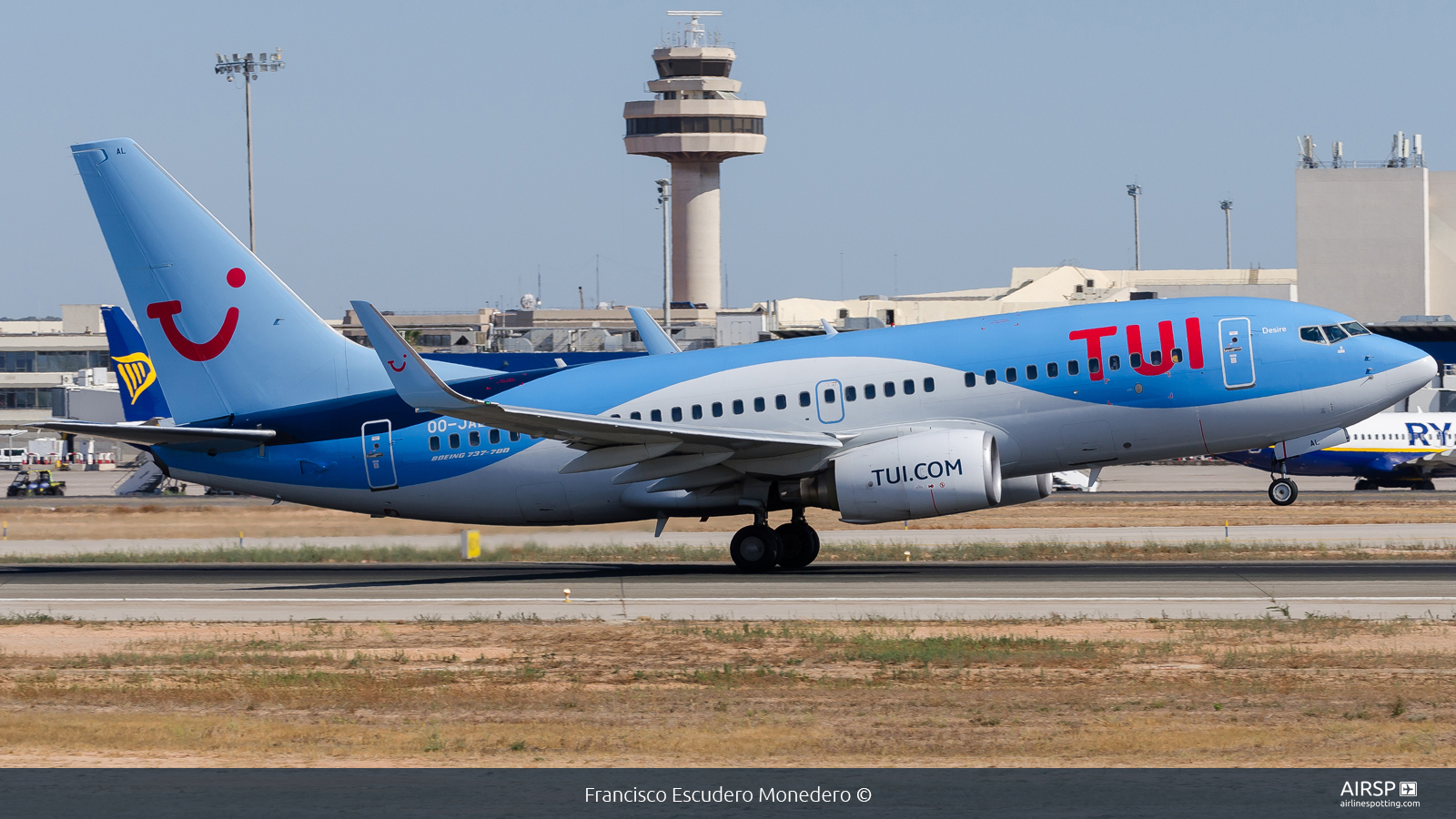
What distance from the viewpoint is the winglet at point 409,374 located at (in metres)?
25.6

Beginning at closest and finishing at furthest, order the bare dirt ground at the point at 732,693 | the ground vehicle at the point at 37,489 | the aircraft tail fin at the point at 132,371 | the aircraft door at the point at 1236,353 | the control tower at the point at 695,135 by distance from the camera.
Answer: the bare dirt ground at the point at 732,693, the aircraft door at the point at 1236,353, the aircraft tail fin at the point at 132,371, the ground vehicle at the point at 37,489, the control tower at the point at 695,135

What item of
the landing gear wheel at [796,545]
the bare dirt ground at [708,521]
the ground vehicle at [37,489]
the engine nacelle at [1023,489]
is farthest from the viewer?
the ground vehicle at [37,489]

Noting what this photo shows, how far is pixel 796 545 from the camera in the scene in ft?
99.7

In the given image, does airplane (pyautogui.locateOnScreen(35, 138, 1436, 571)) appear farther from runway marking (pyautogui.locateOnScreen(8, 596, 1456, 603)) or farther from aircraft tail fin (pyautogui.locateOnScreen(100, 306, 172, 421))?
aircraft tail fin (pyautogui.locateOnScreen(100, 306, 172, 421))

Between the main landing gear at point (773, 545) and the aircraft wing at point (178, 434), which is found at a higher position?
the aircraft wing at point (178, 434)

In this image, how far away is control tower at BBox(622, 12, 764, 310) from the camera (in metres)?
174

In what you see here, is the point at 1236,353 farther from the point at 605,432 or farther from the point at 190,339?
the point at 190,339

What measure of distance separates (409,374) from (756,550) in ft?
26.3

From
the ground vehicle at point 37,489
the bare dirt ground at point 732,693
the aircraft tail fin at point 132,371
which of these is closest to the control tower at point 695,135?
the ground vehicle at point 37,489

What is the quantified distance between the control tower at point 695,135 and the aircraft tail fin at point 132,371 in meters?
130

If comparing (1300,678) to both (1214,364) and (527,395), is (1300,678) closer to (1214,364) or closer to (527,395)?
(1214,364)

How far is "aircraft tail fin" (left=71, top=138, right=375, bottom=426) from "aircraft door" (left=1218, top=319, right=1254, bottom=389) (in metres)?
16.6
